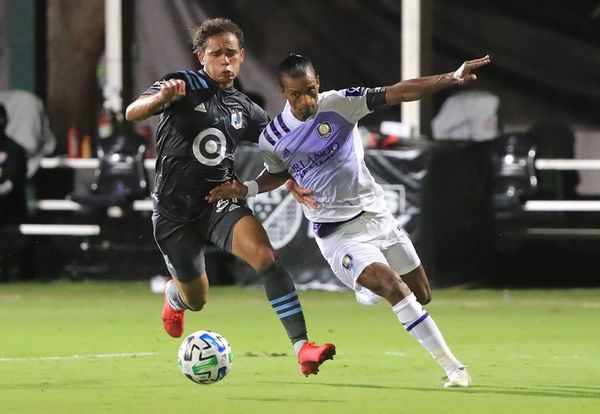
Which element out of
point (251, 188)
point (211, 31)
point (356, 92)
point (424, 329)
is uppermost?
point (211, 31)

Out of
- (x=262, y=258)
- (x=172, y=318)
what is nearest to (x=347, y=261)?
(x=262, y=258)

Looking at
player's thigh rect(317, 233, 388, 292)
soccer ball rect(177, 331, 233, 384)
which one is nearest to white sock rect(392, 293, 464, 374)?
player's thigh rect(317, 233, 388, 292)

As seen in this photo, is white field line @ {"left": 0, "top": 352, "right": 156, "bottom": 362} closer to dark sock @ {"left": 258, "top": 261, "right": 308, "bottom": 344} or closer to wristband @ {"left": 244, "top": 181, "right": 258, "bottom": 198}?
wristband @ {"left": 244, "top": 181, "right": 258, "bottom": 198}

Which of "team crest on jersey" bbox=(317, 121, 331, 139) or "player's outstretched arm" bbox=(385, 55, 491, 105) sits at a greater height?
"player's outstretched arm" bbox=(385, 55, 491, 105)

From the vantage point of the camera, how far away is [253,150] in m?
17.4

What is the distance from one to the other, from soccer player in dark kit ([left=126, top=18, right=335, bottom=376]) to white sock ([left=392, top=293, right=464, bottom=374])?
87 cm

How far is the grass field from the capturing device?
9.01m

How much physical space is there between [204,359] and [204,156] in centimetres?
147

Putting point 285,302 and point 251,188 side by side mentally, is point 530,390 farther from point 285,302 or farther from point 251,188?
point 251,188

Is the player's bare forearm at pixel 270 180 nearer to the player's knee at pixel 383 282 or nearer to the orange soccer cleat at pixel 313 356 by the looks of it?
the player's knee at pixel 383 282

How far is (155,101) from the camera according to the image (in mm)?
9562

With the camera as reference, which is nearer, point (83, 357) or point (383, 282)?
point (383, 282)

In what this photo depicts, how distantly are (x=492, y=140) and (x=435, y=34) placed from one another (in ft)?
A: 5.45

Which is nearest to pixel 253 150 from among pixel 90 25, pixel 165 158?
pixel 90 25
